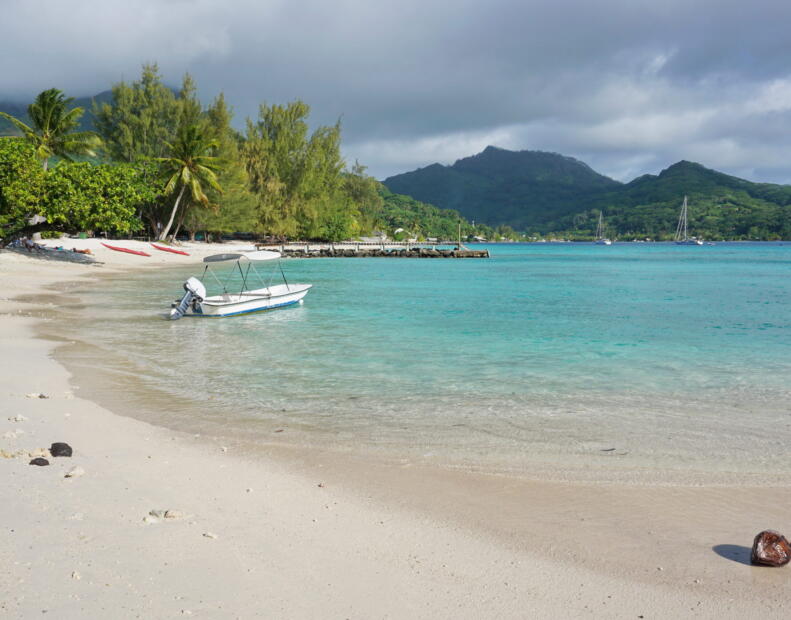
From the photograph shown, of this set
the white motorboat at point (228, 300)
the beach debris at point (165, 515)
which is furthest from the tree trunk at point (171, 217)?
the beach debris at point (165, 515)

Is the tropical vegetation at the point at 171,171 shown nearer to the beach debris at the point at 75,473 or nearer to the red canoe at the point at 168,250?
the red canoe at the point at 168,250

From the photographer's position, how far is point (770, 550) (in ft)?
15.1

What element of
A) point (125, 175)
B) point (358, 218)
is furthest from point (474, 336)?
point (358, 218)

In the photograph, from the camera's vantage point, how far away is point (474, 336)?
1922 cm

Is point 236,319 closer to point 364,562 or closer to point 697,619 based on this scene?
point 364,562

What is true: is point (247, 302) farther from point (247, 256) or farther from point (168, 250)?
point (168, 250)

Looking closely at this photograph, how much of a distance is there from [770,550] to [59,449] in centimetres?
726

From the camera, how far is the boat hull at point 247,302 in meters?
22.3

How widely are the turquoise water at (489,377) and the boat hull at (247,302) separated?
0.57 metres

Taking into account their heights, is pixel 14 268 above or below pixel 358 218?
below

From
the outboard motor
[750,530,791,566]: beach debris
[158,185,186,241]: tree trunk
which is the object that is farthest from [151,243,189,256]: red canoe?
[750,530,791,566]: beach debris

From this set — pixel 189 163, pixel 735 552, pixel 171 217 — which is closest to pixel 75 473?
pixel 735 552

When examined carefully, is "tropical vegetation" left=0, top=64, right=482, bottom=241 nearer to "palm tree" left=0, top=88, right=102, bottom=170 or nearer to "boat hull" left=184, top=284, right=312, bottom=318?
"palm tree" left=0, top=88, right=102, bottom=170

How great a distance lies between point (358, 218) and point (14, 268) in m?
88.5
